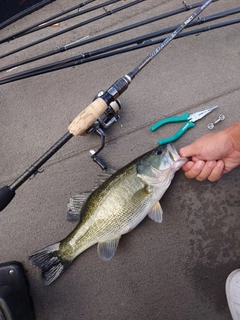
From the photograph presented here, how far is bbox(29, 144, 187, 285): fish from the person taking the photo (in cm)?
183

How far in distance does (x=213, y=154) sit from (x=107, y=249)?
2.73 ft

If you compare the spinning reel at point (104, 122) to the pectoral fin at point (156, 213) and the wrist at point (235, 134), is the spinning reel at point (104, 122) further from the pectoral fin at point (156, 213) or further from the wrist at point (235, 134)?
the wrist at point (235, 134)

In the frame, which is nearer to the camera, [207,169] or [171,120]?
[207,169]

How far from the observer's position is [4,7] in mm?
2760

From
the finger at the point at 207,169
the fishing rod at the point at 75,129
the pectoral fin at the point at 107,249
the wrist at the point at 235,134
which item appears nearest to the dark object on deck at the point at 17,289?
the pectoral fin at the point at 107,249

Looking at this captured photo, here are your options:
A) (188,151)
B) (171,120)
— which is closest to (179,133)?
(171,120)

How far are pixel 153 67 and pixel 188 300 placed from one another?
156 centimetres

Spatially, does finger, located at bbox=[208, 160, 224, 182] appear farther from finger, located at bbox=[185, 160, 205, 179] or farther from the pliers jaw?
the pliers jaw

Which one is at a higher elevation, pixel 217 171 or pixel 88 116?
pixel 88 116

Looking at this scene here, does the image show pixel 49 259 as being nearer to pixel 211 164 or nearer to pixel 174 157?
pixel 174 157

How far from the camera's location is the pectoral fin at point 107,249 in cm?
190

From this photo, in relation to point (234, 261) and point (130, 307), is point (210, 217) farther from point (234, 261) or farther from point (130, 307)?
point (130, 307)

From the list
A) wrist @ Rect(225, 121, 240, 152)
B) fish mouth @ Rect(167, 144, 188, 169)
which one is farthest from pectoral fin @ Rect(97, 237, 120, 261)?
wrist @ Rect(225, 121, 240, 152)

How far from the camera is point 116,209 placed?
184cm
